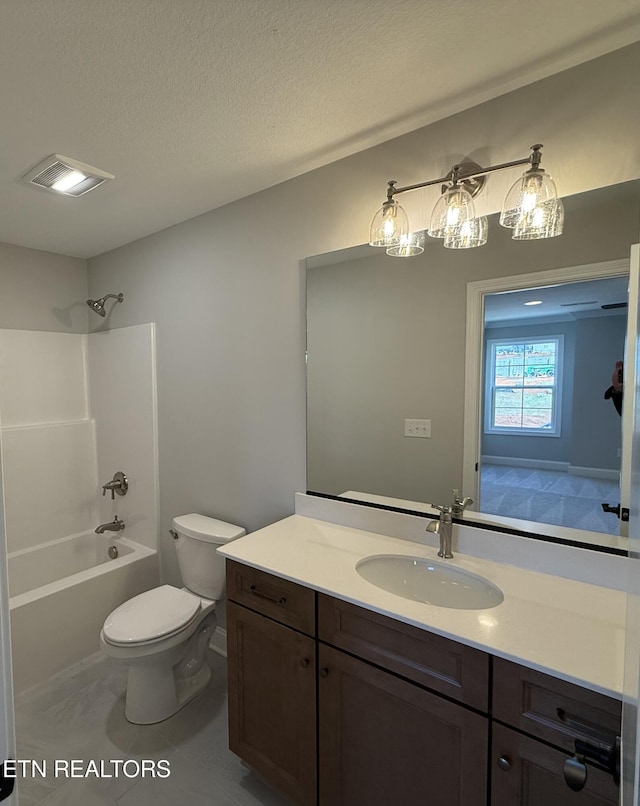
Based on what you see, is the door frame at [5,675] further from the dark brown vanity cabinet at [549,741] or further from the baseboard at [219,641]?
the baseboard at [219,641]

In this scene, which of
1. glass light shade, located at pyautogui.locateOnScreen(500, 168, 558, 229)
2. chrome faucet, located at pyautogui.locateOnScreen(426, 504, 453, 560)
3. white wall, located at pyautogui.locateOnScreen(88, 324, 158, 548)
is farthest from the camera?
white wall, located at pyautogui.locateOnScreen(88, 324, 158, 548)

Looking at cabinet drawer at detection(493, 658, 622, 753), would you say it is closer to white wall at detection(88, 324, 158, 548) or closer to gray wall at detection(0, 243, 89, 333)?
white wall at detection(88, 324, 158, 548)

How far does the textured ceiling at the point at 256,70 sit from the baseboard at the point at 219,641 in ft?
7.99

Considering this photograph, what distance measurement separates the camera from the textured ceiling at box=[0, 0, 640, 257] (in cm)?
105

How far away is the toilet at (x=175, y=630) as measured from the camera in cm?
179

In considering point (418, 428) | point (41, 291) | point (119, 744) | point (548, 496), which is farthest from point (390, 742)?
point (41, 291)

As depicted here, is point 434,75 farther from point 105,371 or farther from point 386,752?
point 105,371

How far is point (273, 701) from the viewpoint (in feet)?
4.70

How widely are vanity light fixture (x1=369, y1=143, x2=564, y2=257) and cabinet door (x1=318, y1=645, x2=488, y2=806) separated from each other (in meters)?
1.41

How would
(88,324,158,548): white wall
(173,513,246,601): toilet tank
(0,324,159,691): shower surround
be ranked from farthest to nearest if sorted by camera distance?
1. (88,324,158,548): white wall
2. (0,324,159,691): shower surround
3. (173,513,246,601): toilet tank

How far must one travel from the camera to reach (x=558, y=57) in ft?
3.91

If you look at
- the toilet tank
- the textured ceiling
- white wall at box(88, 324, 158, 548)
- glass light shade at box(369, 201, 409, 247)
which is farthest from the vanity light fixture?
white wall at box(88, 324, 158, 548)

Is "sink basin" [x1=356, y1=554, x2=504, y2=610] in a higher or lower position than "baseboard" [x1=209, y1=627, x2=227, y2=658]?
higher

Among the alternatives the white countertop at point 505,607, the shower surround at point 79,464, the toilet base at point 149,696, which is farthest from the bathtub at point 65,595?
the white countertop at point 505,607
